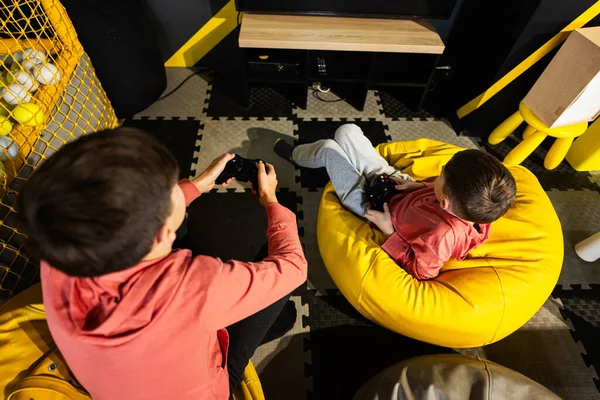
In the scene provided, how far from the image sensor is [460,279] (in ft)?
4.31

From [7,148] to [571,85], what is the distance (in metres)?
2.27

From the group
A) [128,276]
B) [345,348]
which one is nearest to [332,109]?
[345,348]

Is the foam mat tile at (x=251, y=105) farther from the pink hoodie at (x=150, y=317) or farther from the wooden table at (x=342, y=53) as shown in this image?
the pink hoodie at (x=150, y=317)

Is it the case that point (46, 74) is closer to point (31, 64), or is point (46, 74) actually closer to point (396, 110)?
point (31, 64)

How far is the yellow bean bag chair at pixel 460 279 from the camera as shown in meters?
1.23

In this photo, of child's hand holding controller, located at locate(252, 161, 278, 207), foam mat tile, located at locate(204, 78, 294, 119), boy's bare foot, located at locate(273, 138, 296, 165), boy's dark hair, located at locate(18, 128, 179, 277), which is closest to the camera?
boy's dark hair, located at locate(18, 128, 179, 277)

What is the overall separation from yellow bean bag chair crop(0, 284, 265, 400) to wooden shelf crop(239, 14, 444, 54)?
1.44m

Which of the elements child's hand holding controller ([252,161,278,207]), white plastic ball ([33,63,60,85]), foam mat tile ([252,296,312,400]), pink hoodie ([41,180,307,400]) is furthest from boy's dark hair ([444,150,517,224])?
white plastic ball ([33,63,60,85])

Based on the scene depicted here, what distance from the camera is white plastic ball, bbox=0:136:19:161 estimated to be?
1229 millimetres

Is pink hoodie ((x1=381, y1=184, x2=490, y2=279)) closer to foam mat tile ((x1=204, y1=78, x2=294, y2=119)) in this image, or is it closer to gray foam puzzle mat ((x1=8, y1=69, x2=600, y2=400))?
gray foam puzzle mat ((x1=8, y1=69, x2=600, y2=400))

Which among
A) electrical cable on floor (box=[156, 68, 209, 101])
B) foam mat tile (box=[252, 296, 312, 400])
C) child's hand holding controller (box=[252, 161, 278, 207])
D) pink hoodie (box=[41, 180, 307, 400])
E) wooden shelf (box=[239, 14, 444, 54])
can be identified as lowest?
foam mat tile (box=[252, 296, 312, 400])

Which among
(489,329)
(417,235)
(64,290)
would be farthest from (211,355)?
(489,329)

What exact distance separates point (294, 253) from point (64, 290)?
1.50 ft

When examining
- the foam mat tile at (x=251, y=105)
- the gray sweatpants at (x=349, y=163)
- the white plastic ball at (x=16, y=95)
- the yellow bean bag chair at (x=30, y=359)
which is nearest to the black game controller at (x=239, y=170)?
the gray sweatpants at (x=349, y=163)
